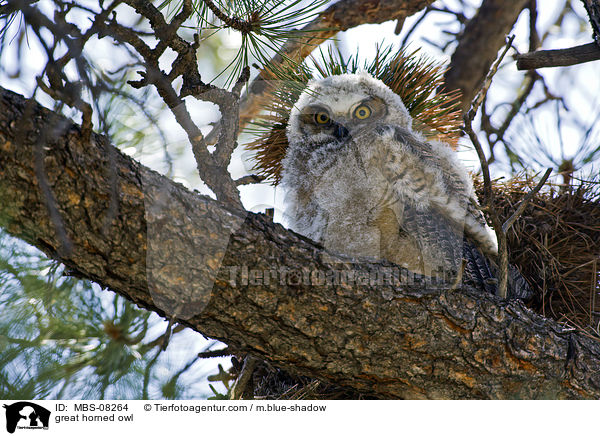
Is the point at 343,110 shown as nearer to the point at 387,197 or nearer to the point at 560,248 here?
the point at 387,197

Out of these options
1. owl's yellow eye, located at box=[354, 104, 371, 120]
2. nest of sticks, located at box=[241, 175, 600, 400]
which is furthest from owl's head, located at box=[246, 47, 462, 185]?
nest of sticks, located at box=[241, 175, 600, 400]

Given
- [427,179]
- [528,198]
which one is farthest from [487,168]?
[427,179]

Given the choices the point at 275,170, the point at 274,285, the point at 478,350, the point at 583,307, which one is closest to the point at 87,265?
the point at 274,285

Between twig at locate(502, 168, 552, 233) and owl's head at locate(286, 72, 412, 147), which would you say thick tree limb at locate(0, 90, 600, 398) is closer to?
twig at locate(502, 168, 552, 233)

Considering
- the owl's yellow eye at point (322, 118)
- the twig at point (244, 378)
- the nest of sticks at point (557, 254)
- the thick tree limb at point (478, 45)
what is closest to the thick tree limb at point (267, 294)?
the twig at point (244, 378)

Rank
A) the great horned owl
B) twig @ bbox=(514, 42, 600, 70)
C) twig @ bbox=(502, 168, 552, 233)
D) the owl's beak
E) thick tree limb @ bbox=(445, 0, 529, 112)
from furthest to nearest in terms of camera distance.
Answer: thick tree limb @ bbox=(445, 0, 529, 112) → the owl's beak → the great horned owl → twig @ bbox=(514, 42, 600, 70) → twig @ bbox=(502, 168, 552, 233)

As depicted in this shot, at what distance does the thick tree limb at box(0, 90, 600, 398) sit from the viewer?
99cm

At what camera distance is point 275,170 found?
7.20 feet

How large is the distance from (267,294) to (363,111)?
3.47 feet

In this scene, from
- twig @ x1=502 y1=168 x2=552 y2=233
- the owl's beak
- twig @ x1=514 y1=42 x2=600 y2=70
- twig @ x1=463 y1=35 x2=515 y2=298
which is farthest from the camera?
the owl's beak

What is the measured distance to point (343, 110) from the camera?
1.96 m

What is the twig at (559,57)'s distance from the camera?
59.9 inches

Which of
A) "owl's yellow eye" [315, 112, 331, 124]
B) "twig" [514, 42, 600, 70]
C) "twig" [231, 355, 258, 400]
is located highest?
"owl's yellow eye" [315, 112, 331, 124]

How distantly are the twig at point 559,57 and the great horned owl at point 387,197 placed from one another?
1.31ft
